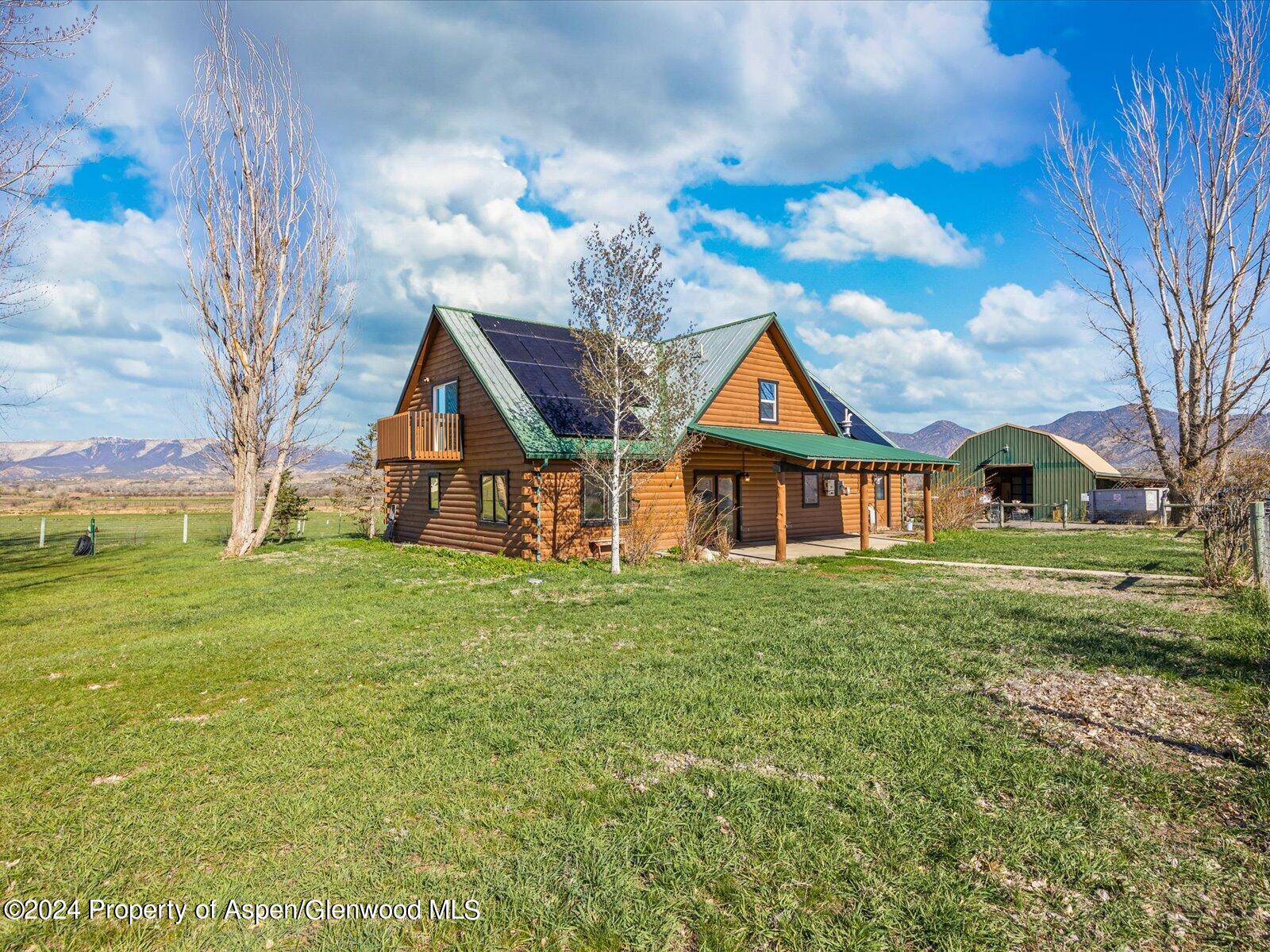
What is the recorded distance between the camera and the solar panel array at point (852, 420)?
26625mm

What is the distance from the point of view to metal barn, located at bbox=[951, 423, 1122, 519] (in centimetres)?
3419

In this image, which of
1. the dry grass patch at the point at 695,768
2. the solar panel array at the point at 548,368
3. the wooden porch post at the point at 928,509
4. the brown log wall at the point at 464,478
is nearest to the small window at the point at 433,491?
the brown log wall at the point at 464,478

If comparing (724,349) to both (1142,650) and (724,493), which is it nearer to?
(724,493)

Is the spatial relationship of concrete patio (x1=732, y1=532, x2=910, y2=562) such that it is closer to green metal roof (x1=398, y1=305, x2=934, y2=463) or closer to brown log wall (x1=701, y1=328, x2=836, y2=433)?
green metal roof (x1=398, y1=305, x2=934, y2=463)

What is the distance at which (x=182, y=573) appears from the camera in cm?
1476

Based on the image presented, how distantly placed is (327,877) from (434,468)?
17890 mm

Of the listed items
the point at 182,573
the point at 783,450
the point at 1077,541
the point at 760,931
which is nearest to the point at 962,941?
the point at 760,931

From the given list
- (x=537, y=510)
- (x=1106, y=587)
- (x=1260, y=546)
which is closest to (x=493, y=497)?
(x=537, y=510)

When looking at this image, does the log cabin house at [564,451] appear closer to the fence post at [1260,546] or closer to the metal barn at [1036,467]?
the fence post at [1260,546]

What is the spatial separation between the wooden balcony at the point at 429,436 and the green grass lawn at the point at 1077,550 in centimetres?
1264

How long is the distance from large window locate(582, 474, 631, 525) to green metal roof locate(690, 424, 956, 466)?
2.98 m

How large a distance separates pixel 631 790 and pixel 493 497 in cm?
1401

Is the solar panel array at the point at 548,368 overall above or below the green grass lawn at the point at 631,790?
above

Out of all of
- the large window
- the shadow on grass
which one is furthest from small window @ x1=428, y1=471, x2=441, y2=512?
the shadow on grass
